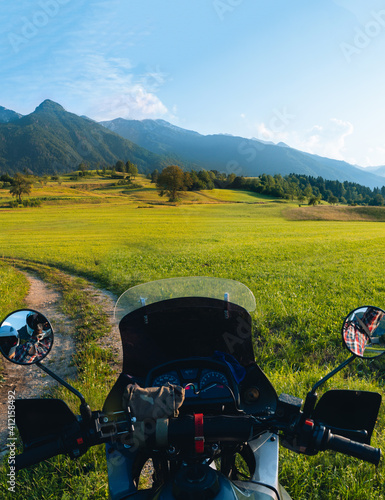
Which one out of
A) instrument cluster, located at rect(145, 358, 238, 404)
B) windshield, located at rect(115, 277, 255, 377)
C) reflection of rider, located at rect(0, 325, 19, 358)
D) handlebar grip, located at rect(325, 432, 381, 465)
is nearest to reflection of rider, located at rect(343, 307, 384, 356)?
handlebar grip, located at rect(325, 432, 381, 465)

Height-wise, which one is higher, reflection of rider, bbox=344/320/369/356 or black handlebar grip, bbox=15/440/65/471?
reflection of rider, bbox=344/320/369/356

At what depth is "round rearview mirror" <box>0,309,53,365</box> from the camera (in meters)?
1.88

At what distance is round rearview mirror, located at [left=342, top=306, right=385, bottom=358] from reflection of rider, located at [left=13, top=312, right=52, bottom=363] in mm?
1800

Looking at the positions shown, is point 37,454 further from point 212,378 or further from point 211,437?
point 212,378

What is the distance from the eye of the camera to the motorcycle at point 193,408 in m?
1.45

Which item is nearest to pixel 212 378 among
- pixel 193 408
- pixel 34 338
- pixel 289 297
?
pixel 193 408

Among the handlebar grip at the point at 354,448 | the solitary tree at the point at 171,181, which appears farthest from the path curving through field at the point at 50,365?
the solitary tree at the point at 171,181

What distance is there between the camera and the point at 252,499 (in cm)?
136

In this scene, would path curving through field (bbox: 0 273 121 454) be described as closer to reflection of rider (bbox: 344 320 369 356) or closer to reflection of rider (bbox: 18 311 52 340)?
reflection of rider (bbox: 18 311 52 340)

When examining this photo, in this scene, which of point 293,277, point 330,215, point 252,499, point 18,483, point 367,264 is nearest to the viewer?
point 252,499

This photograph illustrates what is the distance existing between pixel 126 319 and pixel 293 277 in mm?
9408

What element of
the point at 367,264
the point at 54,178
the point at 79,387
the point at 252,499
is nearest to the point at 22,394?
the point at 79,387

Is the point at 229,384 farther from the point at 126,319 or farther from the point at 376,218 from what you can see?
the point at 376,218

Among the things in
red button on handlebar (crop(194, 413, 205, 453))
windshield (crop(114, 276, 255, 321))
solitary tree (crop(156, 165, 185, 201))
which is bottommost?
red button on handlebar (crop(194, 413, 205, 453))
